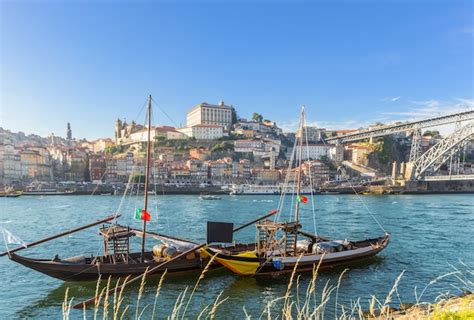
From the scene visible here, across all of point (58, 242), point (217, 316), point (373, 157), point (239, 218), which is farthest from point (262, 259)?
point (373, 157)

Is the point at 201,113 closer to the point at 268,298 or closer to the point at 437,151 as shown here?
the point at 437,151

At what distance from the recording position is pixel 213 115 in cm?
11975

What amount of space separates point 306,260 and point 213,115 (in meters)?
108

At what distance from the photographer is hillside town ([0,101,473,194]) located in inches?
3428

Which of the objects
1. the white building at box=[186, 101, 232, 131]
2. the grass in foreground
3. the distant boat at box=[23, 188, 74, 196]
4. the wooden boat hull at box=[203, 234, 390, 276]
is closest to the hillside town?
the white building at box=[186, 101, 232, 131]

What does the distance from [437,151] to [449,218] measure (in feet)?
137

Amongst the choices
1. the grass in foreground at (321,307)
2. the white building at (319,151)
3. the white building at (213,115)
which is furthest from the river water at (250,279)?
the white building at (213,115)

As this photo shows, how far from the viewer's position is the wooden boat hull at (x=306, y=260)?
12.9 meters

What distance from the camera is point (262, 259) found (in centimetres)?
1310

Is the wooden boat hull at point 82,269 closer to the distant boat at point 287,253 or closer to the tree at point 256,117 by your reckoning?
the distant boat at point 287,253

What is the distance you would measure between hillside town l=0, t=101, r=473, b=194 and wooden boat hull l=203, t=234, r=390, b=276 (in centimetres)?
6100

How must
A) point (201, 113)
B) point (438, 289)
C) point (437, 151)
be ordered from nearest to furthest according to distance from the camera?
point (438, 289)
point (437, 151)
point (201, 113)

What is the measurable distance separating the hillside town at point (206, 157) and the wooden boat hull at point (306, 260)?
6100 centimetres

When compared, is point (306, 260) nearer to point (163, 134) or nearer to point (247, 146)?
point (247, 146)
